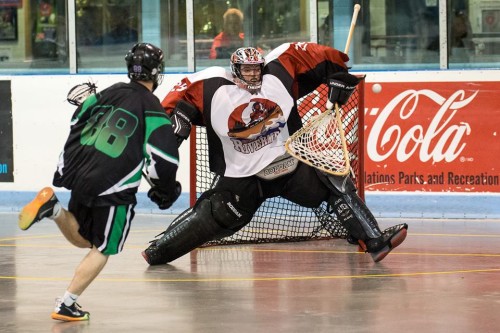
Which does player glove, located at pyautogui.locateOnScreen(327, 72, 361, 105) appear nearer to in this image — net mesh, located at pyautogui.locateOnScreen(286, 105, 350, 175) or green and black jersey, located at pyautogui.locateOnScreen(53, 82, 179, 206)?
net mesh, located at pyautogui.locateOnScreen(286, 105, 350, 175)

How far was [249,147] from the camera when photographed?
9.27m

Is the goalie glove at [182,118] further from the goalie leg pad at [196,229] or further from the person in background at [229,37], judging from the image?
the person in background at [229,37]

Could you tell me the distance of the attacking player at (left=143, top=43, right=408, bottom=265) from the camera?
30.0 feet

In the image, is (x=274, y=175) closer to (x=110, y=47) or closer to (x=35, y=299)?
(x=35, y=299)

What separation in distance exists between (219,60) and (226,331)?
23.1 feet

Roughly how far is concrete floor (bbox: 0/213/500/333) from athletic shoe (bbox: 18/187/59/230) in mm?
552

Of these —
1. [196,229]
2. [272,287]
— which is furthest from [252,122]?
[272,287]

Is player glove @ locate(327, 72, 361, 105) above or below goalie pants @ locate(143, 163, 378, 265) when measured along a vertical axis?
above

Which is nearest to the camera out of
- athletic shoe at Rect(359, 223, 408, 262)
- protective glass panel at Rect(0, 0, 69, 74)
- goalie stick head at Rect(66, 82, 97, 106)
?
goalie stick head at Rect(66, 82, 97, 106)

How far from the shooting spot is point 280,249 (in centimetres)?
998

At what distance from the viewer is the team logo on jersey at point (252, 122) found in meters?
9.20

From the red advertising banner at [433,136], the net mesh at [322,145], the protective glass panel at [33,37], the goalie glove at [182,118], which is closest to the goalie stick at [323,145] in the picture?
the net mesh at [322,145]

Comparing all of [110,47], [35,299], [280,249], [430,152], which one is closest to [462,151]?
[430,152]

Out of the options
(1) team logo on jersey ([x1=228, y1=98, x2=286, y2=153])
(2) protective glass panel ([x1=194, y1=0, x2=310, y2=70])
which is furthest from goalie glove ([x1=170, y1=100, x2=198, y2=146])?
(2) protective glass panel ([x1=194, y1=0, x2=310, y2=70])
